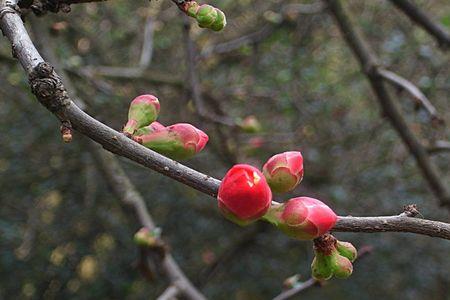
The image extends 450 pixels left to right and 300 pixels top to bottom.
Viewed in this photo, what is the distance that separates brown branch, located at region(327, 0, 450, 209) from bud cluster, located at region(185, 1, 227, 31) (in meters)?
1.38

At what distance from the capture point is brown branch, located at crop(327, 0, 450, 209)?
80.0 inches

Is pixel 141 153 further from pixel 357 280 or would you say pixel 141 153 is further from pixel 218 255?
pixel 357 280

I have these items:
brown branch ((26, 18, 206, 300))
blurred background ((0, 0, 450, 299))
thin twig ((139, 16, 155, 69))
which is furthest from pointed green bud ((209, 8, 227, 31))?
thin twig ((139, 16, 155, 69))

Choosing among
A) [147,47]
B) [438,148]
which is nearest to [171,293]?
[438,148]

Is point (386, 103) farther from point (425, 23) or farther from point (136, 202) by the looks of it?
point (136, 202)

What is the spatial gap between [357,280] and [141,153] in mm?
3083

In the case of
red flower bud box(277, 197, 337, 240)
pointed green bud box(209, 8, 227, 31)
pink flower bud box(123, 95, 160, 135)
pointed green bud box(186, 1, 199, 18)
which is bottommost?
red flower bud box(277, 197, 337, 240)

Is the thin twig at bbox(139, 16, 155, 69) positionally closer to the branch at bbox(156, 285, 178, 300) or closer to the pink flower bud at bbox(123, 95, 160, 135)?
the branch at bbox(156, 285, 178, 300)

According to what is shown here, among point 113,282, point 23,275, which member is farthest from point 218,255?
point 23,275

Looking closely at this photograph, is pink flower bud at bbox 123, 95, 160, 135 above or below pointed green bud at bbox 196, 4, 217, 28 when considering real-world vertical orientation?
below

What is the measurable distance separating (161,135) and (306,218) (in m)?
0.24

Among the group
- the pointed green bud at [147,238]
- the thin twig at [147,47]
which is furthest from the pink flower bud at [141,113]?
the thin twig at [147,47]

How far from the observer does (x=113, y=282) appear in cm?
311

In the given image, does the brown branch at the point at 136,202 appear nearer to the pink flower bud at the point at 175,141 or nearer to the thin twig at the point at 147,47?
the pink flower bud at the point at 175,141
